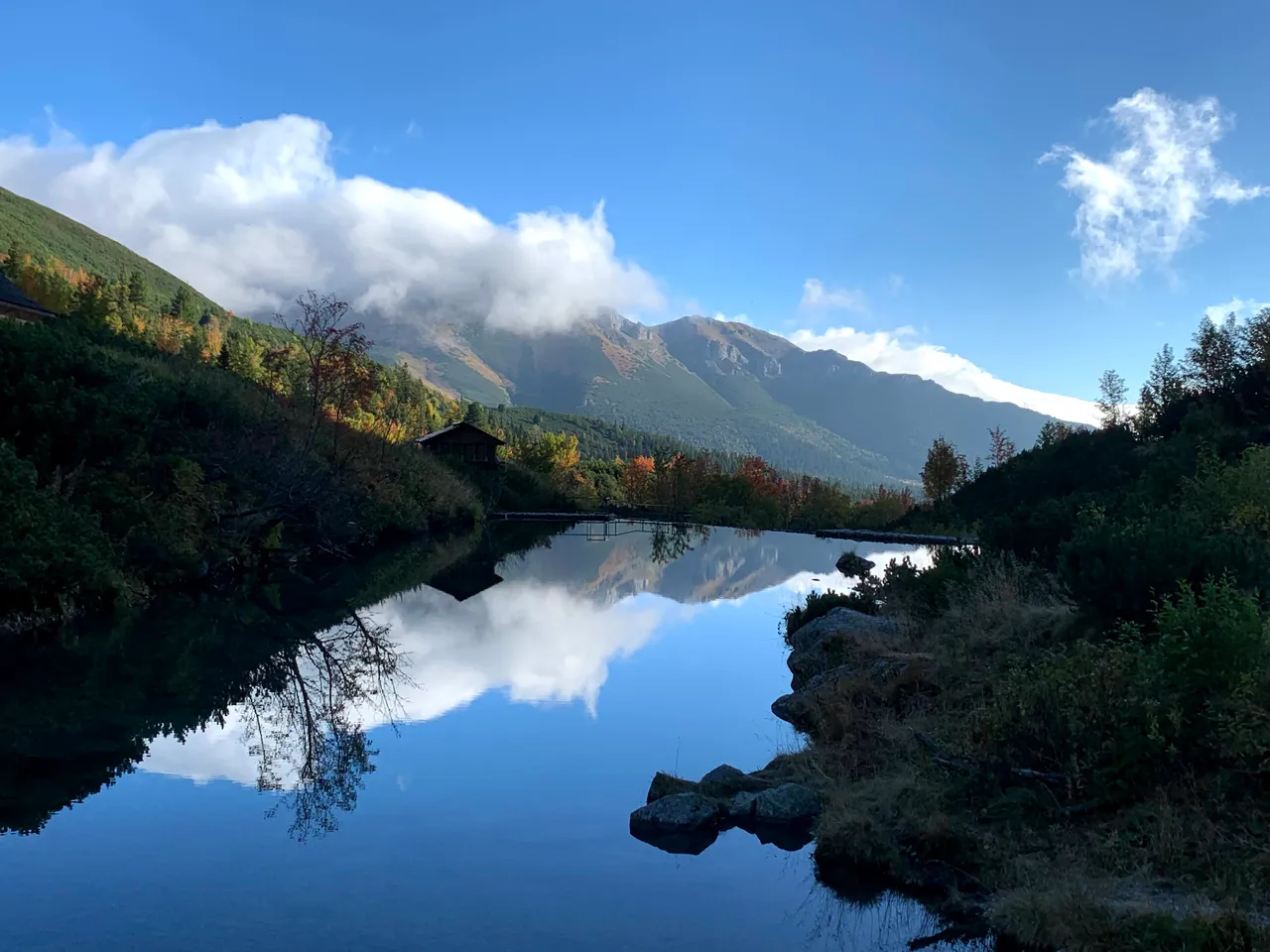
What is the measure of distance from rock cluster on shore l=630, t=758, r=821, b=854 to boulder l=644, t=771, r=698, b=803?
28 mm

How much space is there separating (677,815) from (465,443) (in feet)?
193

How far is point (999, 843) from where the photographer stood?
7039 mm

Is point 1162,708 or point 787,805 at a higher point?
point 1162,708

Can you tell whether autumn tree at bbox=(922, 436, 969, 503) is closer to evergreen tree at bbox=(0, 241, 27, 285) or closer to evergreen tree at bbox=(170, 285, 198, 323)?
evergreen tree at bbox=(0, 241, 27, 285)

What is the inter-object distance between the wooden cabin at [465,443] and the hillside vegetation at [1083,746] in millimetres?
53944

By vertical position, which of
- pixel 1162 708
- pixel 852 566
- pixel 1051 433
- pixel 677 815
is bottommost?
pixel 677 815

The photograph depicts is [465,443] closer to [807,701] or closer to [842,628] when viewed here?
[842,628]

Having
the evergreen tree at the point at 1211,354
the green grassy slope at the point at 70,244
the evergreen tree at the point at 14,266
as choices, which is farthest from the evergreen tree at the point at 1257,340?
the green grassy slope at the point at 70,244

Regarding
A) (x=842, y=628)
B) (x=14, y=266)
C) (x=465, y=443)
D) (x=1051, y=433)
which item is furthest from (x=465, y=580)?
(x=14, y=266)

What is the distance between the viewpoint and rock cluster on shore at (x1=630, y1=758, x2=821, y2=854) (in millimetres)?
8242

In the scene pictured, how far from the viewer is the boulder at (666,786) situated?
9.19 meters

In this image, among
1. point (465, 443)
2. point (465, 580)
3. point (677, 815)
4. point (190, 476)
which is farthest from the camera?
point (465, 443)

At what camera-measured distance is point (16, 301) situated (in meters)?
33.3

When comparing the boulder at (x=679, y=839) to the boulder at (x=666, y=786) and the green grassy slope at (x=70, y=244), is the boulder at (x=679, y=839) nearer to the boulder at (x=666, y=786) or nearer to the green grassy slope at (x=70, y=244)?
the boulder at (x=666, y=786)
